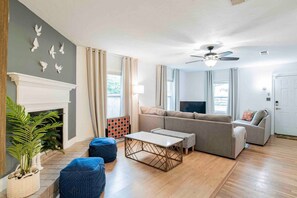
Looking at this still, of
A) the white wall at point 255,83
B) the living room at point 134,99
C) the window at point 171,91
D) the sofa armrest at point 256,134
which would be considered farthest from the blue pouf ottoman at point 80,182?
the white wall at point 255,83

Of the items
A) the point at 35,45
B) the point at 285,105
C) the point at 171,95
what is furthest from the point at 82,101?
the point at 285,105

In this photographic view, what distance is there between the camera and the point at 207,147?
3.57m

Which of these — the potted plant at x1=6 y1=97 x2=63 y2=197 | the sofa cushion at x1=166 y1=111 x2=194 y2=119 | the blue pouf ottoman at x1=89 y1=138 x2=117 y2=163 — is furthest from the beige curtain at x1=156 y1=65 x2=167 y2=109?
the potted plant at x1=6 y1=97 x2=63 y2=197

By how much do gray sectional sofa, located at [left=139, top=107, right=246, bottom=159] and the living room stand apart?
23mm

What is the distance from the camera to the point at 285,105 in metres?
5.19

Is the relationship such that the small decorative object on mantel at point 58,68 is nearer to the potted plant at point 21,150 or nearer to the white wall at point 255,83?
the potted plant at point 21,150

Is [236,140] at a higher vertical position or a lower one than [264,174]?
higher

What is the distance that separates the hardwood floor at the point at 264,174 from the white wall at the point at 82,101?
9.97ft

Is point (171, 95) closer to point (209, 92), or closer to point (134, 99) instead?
point (209, 92)

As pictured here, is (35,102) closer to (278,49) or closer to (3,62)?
(3,62)

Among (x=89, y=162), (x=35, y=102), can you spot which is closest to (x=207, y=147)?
(x=89, y=162)

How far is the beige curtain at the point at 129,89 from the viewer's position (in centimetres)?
459

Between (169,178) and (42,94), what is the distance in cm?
238

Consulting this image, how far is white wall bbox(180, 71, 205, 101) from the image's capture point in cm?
712
